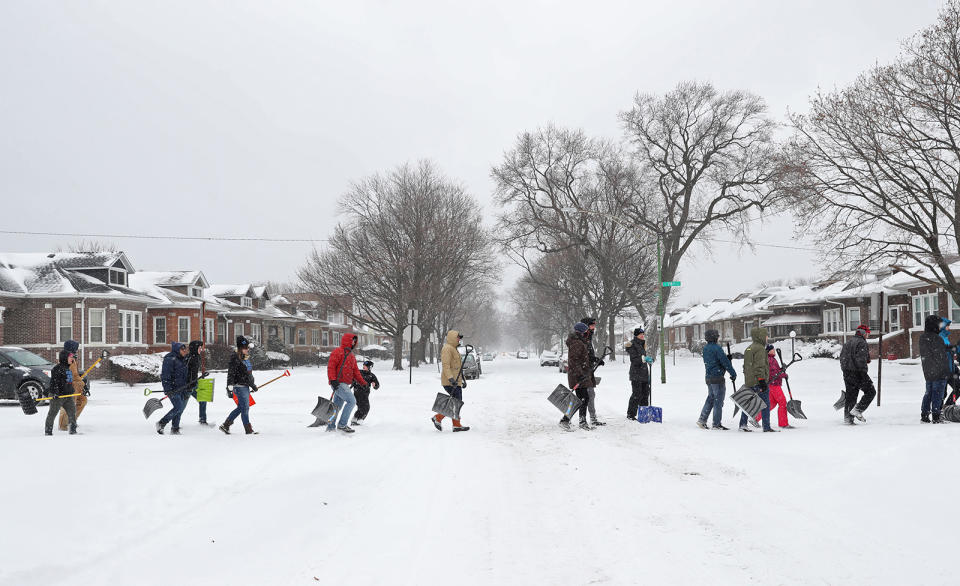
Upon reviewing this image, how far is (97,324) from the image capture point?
31.4 metres

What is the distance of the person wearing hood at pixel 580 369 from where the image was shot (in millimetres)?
11500

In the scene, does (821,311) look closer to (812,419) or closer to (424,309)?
(424,309)

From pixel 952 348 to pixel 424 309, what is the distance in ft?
103

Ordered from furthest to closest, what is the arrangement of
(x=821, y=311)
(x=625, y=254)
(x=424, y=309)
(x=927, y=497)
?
(x=821, y=311) < (x=625, y=254) < (x=424, y=309) < (x=927, y=497)

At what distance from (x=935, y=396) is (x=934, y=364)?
65cm

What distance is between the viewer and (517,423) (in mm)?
13156

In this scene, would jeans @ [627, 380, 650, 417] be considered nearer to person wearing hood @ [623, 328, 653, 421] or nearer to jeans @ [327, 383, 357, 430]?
person wearing hood @ [623, 328, 653, 421]

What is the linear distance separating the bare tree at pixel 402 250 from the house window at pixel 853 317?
26530 mm

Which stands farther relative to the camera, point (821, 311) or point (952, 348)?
point (821, 311)

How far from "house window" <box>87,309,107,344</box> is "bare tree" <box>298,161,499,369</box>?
40.3 ft

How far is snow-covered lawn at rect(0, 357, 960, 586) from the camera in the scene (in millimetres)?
4773

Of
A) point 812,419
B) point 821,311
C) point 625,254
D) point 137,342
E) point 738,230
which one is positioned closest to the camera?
point 812,419

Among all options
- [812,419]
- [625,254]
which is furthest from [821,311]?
[812,419]

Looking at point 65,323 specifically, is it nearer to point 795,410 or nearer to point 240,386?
point 240,386
